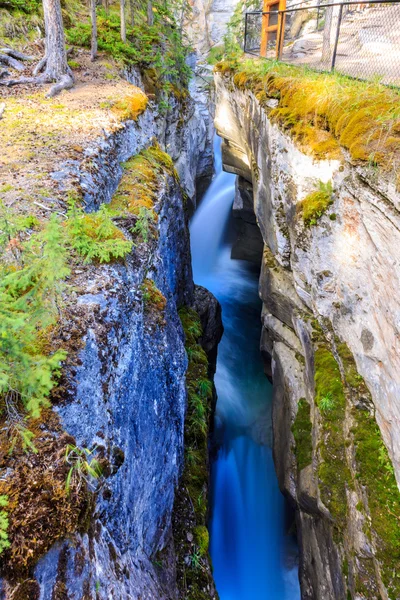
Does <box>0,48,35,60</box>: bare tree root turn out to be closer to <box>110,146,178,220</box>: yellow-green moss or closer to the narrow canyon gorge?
the narrow canyon gorge

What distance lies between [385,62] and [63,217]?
29.6 ft

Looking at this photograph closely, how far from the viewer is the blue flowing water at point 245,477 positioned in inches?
305

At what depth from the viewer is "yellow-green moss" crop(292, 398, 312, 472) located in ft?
22.2

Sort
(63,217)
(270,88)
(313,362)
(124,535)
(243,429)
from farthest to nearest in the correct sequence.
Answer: (243,429)
(270,88)
(313,362)
(63,217)
(124,535)

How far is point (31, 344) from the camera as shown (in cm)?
307

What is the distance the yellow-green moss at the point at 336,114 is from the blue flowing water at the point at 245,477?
7.56 metres

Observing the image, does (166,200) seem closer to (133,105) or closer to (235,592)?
(133,105)

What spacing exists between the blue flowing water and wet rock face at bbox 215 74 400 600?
127cm

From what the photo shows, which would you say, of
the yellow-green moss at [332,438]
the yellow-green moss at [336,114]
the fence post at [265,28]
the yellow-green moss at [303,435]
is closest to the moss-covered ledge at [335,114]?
the yellow-green moss at [336,114]

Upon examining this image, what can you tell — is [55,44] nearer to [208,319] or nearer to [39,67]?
[39,67]

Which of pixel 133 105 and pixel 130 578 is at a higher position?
pixel 133 105

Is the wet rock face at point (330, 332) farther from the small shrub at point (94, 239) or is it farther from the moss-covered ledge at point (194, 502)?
the small shrub at point (94, 239)

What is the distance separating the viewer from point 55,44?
10.2 meters

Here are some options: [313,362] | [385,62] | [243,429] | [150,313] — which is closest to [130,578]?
[150,313]
